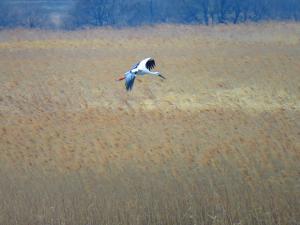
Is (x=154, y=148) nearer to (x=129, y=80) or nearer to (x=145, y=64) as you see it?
(x=129, y=80)

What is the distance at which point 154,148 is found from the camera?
7734 mm

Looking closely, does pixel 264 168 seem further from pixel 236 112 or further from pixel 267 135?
pixel 236 112

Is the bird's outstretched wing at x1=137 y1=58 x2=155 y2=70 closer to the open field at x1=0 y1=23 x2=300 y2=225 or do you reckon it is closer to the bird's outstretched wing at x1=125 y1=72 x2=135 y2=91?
the bird's outstretched wing at x1=125 y1=72 x2=135 y2=91

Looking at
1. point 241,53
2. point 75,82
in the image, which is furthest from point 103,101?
point 241,53

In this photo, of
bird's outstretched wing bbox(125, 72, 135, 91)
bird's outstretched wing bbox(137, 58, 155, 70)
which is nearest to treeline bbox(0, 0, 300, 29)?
bird's outstretched wing bbox(137, 58, 155, 70)

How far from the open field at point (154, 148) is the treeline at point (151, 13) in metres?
10.8

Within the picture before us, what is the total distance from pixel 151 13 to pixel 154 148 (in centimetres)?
2063

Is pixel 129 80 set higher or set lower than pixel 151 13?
higher

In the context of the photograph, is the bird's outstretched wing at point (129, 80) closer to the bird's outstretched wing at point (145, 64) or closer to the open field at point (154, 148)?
the bird's outstretched wing at point (145, 64)

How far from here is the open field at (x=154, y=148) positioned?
6930 millimetres

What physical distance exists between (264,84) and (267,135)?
4.59 m

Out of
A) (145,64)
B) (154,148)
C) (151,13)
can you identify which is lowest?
(151,13)

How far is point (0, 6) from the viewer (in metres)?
27.7

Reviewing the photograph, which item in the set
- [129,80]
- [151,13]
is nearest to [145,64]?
[129,80]
